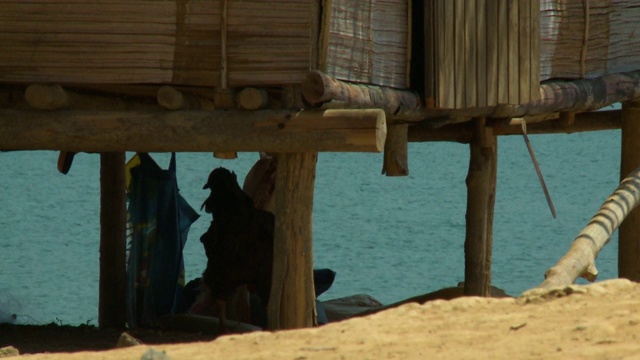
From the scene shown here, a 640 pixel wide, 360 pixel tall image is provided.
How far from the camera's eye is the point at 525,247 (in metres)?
18.7

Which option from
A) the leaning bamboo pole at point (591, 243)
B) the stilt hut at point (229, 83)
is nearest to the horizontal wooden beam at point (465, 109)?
the stilt hut at point (229, 83)

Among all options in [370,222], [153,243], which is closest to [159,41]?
[153,243]

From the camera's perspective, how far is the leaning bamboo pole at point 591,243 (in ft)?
21.8

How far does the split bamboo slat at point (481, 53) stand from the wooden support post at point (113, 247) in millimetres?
3449

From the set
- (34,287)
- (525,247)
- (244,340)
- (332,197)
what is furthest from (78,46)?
(332,197)

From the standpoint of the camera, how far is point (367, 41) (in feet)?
24.8

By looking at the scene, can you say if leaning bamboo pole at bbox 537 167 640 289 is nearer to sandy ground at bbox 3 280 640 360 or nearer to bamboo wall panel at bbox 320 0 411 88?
sandy ground at bbox 3 280 640 360

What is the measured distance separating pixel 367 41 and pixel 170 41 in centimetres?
124

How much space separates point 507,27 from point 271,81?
2351mm

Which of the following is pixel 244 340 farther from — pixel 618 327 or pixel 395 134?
pixel 395 134

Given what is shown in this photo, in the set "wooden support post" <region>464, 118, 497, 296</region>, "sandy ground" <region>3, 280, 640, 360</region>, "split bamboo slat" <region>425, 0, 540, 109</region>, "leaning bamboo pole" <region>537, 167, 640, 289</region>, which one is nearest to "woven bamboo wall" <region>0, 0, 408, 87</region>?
"split bamboo slat" <region>425, 0, 540, 109</region>

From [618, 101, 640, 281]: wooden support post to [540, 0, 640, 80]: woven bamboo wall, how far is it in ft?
1.70

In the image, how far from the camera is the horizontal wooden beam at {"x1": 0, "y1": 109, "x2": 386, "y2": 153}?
22.3ft

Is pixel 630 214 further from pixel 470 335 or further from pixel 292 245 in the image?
pixel 470 335
